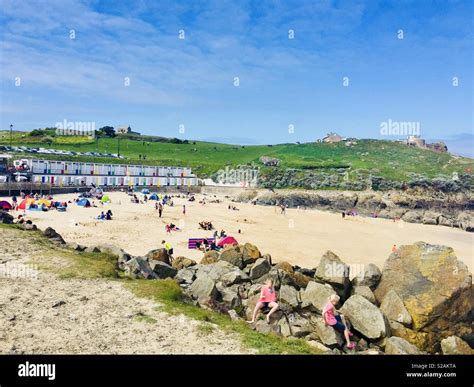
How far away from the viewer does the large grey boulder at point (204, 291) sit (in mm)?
13616

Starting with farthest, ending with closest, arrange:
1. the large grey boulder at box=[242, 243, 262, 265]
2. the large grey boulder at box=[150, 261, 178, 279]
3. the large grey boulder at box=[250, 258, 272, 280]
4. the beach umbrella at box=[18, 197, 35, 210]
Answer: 1. the beach umbrella at box=[18, 197, 35, 210]
2. the large grey boulder at box=[242, 243, 262, 265]
3. the large grey boulder at box=[250, 258, 272, 280]
4. the large grey boulder at box=[150, 261, 178, 279]

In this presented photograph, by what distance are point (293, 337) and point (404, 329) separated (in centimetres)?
481

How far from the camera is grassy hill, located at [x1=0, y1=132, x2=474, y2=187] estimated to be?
117 meters

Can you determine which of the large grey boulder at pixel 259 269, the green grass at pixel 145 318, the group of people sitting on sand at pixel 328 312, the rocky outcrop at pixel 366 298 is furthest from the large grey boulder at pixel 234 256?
the green grass at pixel 145 318

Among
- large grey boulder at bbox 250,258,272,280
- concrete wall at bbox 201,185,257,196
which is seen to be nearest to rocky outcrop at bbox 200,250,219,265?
large grey boulder at bbox 250,258,272,280

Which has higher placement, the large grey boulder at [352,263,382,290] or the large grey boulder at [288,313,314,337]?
the large grey boulder at [352,263,382,290]

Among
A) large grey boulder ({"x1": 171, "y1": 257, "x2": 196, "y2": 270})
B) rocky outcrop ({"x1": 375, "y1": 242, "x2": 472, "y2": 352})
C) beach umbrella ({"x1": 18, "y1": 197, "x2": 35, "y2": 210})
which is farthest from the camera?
beach umbrella ({"x1": 18, "y1": 197, "x2": 35, "y2": 210})

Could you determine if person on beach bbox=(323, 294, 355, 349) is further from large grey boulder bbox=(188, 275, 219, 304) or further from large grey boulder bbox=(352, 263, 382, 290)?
large grey boulder bbox=(352, 263, 382, 290)

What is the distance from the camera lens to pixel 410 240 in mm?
43281

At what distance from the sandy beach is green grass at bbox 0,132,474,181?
57.9 meters

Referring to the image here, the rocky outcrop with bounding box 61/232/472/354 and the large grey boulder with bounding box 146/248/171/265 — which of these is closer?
the rocky outcrop with bounding box 61/232/472/354

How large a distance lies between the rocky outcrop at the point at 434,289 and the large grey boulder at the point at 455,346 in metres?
Answer: 0.48

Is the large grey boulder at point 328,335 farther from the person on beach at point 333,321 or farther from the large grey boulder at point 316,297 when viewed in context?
the large grey boulder at point 316,297
